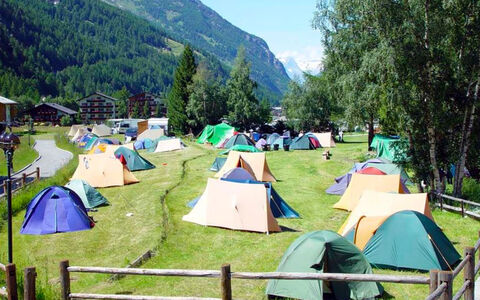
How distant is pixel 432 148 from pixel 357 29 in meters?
5.92

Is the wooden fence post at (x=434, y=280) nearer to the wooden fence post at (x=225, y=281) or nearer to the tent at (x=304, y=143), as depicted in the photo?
the wooden fence post at (x=225, y=281)

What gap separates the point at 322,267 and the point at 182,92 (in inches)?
1962

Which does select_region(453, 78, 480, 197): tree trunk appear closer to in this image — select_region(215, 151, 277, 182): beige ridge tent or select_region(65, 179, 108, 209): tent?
select_region(215, 151, 277, 182): beige ridge tent

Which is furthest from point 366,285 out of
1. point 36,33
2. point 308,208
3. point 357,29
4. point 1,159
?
point 36,33

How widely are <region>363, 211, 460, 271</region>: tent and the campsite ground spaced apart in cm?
51

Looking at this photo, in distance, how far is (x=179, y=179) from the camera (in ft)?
78.4

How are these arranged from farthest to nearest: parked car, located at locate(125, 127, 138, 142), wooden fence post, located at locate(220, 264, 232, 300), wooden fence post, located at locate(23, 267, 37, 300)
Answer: parked car, located at locate(125, 127, 138, 142), wooden fence post, located at locate(23, 267, 37, 300), wooden fence post, located at locate(220, 264, 232, 300)

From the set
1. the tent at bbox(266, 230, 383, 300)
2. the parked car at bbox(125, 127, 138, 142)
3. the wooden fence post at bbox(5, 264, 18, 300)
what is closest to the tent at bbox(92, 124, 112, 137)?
the parked car at bbox(125, 127, 138, 142)

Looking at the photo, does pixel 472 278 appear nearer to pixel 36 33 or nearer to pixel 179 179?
pixel 179 179

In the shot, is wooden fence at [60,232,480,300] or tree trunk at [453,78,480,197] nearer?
wooden fence at [60,232,480,300]

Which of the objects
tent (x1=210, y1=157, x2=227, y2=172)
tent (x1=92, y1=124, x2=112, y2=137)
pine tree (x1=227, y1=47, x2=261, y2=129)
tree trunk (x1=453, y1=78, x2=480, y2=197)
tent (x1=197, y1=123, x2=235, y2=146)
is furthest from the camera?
tent (x1=92, y1=124, x2=112, y2=137)

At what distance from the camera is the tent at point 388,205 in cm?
1285

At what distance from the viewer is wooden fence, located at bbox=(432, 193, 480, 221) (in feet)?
50.2

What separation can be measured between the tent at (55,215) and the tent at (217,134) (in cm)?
2823
